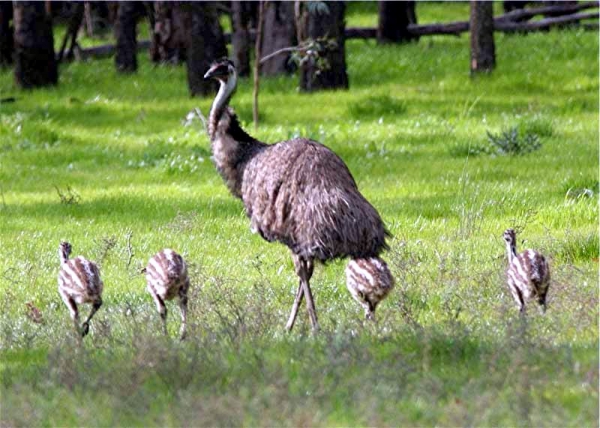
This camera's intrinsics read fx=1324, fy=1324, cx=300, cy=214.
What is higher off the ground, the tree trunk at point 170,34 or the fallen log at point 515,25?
the tree trunk at point 170,34

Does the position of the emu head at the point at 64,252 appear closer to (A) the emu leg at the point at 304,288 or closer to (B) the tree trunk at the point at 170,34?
(A) the emu leg at the point at 304,288

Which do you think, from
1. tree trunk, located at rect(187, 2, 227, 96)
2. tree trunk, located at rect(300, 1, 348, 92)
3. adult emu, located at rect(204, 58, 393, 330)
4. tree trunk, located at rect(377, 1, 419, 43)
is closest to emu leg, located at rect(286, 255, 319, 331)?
adult emu, located at rect(204, 58, 393, 330)

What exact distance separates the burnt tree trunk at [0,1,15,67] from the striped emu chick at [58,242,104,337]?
21.9 m

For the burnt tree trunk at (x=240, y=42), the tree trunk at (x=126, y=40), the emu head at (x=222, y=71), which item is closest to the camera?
the emu head at (x=222, y=71)

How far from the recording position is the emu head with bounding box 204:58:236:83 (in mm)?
11570

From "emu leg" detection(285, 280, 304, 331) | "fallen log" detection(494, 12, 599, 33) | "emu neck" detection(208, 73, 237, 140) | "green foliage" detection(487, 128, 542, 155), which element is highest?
"emu neck" detection(208, 73, 237, 140)

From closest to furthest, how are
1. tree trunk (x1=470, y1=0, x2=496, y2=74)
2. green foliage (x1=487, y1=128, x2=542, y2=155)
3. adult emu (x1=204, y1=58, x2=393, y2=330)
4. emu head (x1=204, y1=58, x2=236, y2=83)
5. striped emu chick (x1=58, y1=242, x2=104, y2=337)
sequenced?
adult emu (x1=204, y1=58, x2=393, y2=330)
striped emu chick (x1=58, y1=242, x2=104, y2=337)
emu head (x1=204, y1=58, x2=236, y2=83)
green foliage (x1=487, y1=128, x2=542, y2=155)
tree trunk (x1=470, y1=0, x2=496, y2=74)

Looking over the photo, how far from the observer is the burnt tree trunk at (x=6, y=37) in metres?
31.2

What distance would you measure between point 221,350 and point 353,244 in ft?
5.63

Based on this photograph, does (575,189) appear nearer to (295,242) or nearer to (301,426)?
(295,242)

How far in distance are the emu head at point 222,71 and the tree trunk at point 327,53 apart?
36.5 feet

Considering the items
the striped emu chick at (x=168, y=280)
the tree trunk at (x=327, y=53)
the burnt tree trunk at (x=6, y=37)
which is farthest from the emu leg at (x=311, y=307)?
the burnt tree trunk at (x=6, y=37)

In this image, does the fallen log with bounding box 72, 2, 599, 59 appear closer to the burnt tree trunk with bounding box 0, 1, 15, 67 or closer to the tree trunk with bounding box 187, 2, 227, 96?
the burnt tree trunk with bounding box 0, 1, 15, 67

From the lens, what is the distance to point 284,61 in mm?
27719
